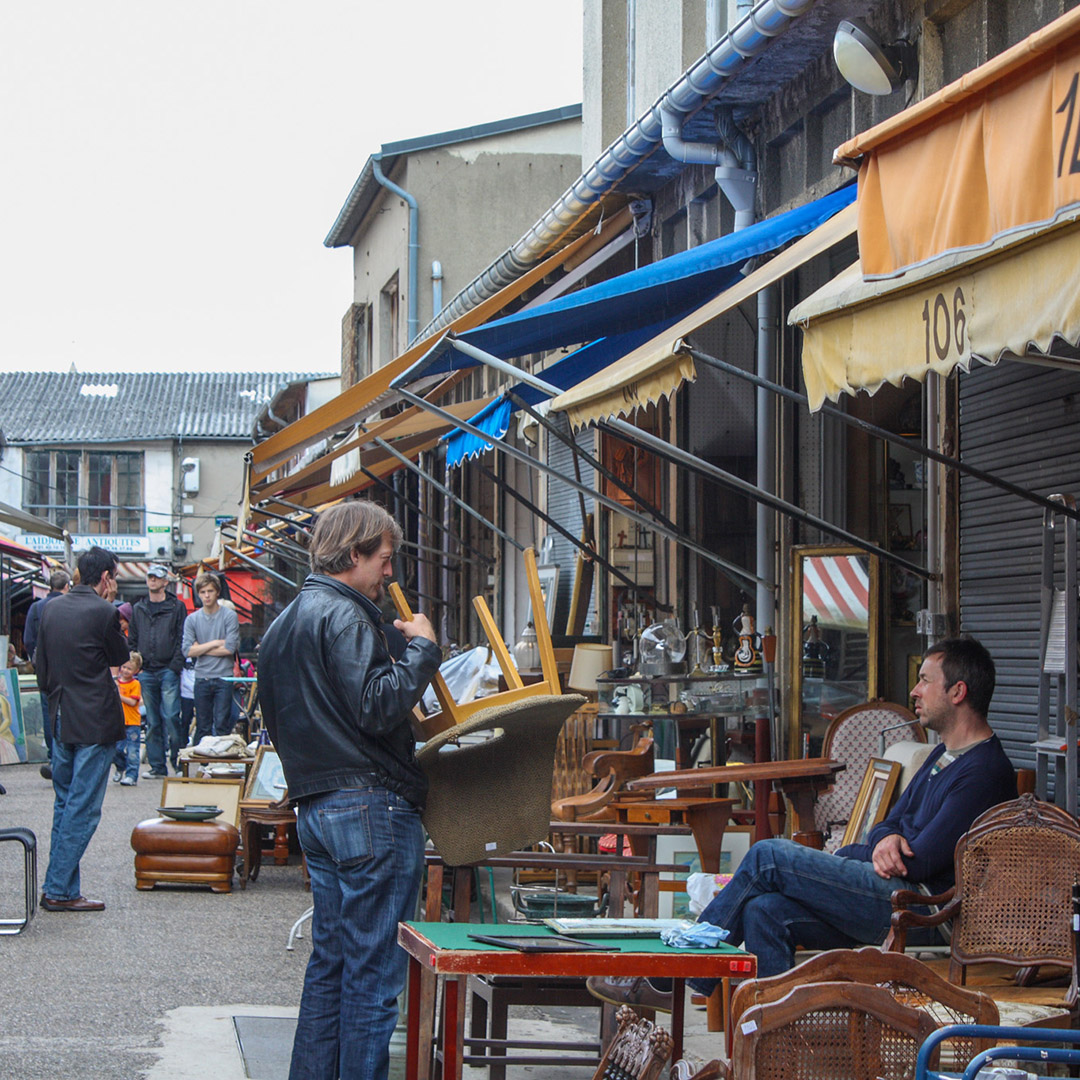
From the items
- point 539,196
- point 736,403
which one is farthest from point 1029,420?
point 539,196

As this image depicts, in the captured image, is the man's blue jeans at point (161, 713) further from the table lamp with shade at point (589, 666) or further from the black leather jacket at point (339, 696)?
the black leather jacket at point (339, 696)

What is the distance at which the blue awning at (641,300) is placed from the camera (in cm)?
658

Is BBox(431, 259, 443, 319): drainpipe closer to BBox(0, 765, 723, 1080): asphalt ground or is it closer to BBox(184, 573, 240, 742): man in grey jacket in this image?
BBox(184, 573, 240, 742): man in grey jacket

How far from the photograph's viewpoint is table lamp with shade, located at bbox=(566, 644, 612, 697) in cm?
1000

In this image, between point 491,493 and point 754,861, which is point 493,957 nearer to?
point 754,861

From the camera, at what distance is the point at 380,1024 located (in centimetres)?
424

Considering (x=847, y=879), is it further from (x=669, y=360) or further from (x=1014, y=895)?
(x=669, y=360)

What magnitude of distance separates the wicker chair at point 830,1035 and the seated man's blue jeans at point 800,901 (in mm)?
1855

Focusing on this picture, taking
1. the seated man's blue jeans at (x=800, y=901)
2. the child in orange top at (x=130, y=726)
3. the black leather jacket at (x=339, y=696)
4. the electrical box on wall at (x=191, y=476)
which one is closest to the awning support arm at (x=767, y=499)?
the seated man's blue jeans at (x=800, y=901)

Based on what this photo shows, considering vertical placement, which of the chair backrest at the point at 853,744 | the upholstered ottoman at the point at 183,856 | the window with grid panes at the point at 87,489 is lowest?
the upholstered ottoman at the point at 183,856

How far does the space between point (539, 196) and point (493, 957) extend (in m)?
18.4

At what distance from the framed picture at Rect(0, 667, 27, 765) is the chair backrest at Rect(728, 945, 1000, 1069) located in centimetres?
1585

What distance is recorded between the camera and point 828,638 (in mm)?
7746

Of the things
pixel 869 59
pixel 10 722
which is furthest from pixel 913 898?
pixel 10 722
